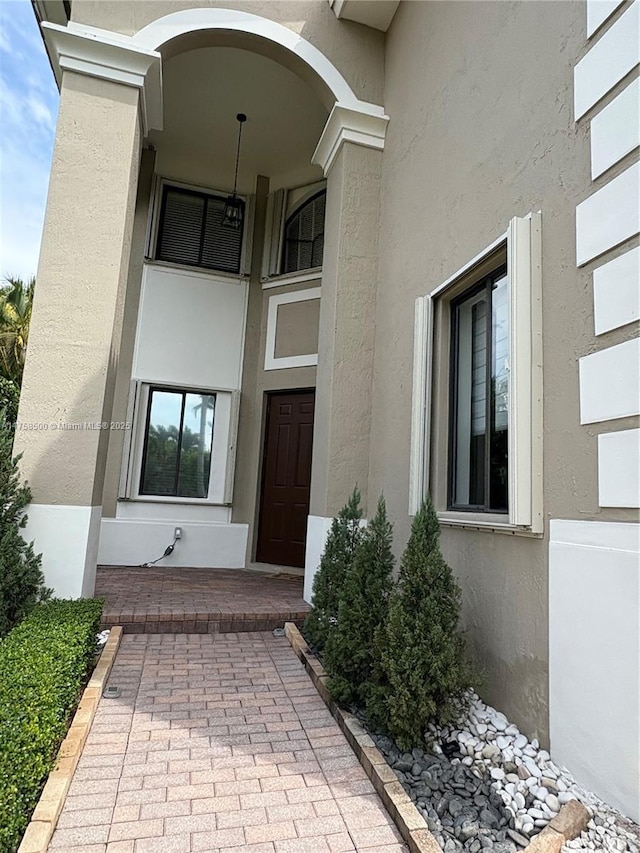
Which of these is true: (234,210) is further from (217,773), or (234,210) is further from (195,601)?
(217,773)

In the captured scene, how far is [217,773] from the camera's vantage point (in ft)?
7.97

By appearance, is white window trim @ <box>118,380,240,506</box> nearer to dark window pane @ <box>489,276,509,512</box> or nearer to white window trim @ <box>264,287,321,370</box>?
white window trim @ <box>264,287,321,370</box>

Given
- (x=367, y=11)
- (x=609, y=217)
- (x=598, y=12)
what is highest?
(x=367, y=11)

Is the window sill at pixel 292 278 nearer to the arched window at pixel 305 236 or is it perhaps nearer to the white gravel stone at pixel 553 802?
the arched window at pixel 305 236

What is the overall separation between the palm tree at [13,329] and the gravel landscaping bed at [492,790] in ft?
39.1

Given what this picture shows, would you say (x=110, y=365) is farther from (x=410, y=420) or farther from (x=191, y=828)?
(x=191, y=828)

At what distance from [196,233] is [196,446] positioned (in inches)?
129

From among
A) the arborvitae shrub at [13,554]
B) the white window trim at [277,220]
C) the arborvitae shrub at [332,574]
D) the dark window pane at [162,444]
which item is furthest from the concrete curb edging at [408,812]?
the white window trim at [277,220]

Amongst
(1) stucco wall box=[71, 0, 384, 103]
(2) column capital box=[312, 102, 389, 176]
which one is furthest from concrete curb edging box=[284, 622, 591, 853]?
(1) stucco wall box=[71, 0, 384, 103]

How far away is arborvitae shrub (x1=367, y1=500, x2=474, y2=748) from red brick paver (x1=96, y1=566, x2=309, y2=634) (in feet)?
6.70

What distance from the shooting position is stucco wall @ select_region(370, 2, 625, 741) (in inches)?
102

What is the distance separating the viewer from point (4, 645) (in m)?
2.92

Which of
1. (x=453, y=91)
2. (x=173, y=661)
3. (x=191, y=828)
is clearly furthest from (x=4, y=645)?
(x=453, y=91)

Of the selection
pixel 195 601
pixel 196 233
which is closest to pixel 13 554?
pixel 195 601
